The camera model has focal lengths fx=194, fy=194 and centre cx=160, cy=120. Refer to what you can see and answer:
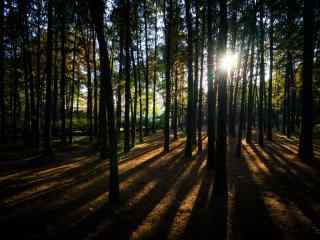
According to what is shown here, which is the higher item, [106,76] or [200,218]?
[106,76]

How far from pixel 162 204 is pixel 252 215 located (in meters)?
2.65

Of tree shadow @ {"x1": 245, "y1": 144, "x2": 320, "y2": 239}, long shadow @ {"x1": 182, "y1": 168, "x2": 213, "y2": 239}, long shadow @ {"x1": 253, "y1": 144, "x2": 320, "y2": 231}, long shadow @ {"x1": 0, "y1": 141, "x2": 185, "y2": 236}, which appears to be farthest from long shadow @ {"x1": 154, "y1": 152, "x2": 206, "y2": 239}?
long shadow @ {"x1": 253, "y1": 144, "x2": 320, "y2": 231}

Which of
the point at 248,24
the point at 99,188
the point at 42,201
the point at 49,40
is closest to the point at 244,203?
the point at 99,188

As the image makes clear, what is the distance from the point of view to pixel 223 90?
265 inches

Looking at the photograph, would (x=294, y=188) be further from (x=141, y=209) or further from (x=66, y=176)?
(x=66, y=176)

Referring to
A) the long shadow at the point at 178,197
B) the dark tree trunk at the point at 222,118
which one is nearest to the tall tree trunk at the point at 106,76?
the long shadow at the point at 178,197

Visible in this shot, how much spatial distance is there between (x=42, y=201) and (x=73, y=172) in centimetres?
393

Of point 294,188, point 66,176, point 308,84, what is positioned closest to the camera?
point 294,188

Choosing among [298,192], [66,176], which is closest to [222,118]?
[298,192]

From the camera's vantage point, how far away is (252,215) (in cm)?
539

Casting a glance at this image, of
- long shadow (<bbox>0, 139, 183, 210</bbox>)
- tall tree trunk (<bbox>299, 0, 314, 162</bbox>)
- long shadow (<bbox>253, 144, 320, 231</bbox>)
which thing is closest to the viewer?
long shadow (<bbox>253, 144, 320, 231</bbox>)

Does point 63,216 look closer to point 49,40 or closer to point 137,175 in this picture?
point 137,175

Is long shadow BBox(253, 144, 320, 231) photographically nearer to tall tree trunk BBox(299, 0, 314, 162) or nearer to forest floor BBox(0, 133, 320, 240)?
Answer: forest floor BBox(0, 133, 320, 240)

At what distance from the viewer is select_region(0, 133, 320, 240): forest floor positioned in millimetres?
4625
